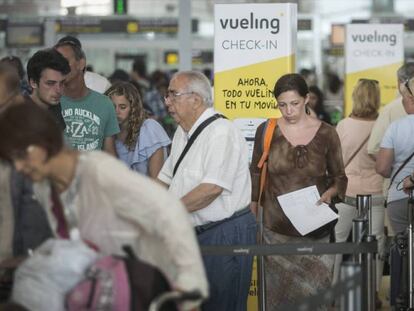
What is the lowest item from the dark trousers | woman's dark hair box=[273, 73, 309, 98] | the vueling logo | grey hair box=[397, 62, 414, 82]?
the dark trousers

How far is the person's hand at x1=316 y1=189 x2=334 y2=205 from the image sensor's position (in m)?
7.33

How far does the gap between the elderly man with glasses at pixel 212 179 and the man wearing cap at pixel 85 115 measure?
134 cm

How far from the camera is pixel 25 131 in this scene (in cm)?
409

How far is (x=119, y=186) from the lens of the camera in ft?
13.7

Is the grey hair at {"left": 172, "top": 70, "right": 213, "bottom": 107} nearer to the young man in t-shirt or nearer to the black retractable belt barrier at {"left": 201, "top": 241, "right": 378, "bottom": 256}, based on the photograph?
the young man in t-shirt

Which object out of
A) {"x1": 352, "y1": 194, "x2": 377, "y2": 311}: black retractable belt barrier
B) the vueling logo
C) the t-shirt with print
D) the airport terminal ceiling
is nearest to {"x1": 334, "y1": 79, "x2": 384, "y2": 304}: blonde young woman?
the vueling logo

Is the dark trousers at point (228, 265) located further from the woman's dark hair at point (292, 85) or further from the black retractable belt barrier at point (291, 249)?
the woman's dark hair at point (292, 85)

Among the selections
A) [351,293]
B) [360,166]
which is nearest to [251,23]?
[360,166]

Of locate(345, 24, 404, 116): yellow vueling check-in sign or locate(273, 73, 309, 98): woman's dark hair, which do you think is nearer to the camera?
locate(273, 73, 309, 98): woman's dark hair

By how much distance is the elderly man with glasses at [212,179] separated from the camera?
6.18 metres

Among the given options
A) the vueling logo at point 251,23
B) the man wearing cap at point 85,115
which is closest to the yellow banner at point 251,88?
the vueling logo at point 251,23

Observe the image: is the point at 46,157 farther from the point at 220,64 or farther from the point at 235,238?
the point at 220,64

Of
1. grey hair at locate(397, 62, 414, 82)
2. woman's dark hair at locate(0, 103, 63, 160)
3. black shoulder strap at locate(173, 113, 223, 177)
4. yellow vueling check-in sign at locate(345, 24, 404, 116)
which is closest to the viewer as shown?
woman's dark hair at locate(0, 103, 63, 160)

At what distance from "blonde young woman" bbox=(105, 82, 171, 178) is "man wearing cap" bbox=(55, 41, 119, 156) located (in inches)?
15.0
